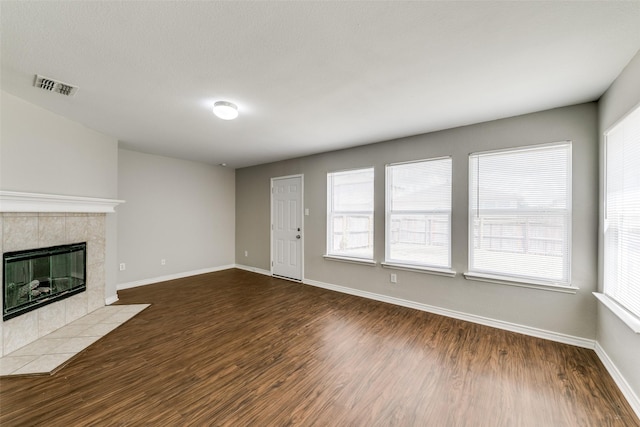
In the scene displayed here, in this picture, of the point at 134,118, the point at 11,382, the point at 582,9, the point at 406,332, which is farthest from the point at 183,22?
the point at 406,332

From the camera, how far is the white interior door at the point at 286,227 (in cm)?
510

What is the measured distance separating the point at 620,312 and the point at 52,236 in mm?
5645

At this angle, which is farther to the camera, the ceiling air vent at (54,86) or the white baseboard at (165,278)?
the white baseboard at (165,278)

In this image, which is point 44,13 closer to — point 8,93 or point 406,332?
point 8,93

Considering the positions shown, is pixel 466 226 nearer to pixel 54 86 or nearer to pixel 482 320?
pixel 482 320

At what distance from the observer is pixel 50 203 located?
9.33 feet

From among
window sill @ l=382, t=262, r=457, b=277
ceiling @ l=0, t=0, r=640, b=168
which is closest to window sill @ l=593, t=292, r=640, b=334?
window sill @ l=382, t=262, r=457, b=277

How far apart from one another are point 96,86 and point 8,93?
1068 mm

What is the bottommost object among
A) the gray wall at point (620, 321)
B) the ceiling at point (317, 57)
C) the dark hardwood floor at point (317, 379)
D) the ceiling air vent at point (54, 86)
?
the dark hardwood floor at point (317, 379)

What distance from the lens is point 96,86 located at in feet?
7.41

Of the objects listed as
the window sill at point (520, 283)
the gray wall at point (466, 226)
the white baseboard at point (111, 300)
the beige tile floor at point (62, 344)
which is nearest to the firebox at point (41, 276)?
the beige tile floor at point (62, 344)

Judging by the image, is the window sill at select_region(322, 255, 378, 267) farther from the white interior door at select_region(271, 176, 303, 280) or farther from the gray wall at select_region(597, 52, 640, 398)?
the gray wall at select_region(597, 52, 640, 398)

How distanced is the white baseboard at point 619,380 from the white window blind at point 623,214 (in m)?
0.55

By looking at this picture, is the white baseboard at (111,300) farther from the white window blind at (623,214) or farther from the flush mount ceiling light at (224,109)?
the white window blind at (623,214)
